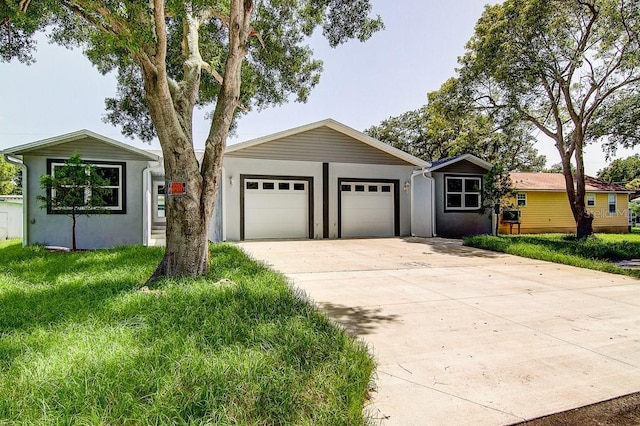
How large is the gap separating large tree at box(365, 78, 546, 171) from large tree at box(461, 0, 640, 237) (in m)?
0.80

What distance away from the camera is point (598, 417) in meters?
2.31

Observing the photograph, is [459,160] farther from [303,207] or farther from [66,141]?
[66,141]

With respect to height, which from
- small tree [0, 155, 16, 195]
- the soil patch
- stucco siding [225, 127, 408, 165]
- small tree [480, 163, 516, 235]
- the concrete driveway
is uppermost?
small tree [0, 155, 16, 195]

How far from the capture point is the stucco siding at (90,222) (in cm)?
1010

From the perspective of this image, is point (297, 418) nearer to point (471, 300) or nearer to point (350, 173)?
point (471, 300)

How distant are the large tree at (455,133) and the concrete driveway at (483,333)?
27.0 feet

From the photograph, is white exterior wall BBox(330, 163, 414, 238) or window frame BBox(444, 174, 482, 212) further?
window frame BBox(444, 174, 482, 212)

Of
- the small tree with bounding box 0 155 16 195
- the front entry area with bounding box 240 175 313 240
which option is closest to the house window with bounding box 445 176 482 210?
the front entry area with bounding box 240 175 313 240

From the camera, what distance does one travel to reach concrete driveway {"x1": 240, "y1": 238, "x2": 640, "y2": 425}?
8.15 ft

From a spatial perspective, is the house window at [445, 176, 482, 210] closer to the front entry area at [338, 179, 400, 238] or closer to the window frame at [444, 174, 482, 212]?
the window frame at [444, 174, 482, 212]

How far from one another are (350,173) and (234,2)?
8.59 meters

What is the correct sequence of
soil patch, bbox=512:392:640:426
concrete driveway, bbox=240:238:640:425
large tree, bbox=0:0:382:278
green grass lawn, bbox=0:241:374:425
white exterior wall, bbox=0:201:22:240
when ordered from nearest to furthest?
green grass lawn, bbox=0:241:374:425 → soil patch, bbox=512:392:640:426 → concrete driveway, bbox=240:238:640:425 → large tree, bbox=0:0:382:278 → white exterior wall, bbox=0:201:22:240

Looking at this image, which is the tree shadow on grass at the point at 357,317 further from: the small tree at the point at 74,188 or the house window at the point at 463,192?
the house window at the point at 463,192

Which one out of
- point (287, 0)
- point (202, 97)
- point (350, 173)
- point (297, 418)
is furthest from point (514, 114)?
point (297, 418)
